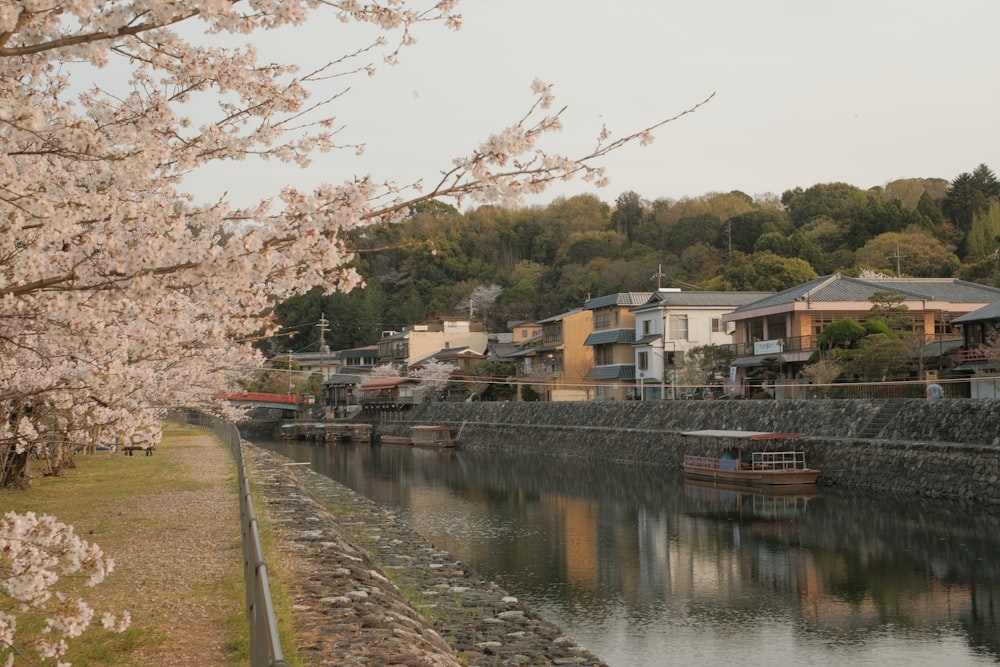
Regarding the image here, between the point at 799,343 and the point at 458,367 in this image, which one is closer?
the point at 799,343

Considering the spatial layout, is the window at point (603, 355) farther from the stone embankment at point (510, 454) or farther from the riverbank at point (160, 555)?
the riverbank at point (160, 555)

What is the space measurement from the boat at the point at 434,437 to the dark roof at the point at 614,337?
9307 mm

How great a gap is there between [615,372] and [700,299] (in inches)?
238

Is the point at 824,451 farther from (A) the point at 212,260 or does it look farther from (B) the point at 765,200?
(B) the point at 765,200

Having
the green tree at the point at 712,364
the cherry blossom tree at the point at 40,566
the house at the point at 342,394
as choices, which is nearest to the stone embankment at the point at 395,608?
the cherry blossom tree at the point at 40,566

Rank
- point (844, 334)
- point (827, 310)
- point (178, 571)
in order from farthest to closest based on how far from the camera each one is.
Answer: point (827, 310) < point (844, 334) < point (178, 571)

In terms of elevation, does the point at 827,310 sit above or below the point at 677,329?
above

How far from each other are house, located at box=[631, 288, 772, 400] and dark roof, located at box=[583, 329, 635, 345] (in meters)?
2.22

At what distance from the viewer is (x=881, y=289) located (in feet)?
120

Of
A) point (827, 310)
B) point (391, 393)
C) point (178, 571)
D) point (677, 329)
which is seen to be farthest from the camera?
point (391, 393)

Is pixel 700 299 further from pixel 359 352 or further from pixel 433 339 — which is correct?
pixel 359 352

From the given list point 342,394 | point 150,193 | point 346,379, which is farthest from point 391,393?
point 150,193

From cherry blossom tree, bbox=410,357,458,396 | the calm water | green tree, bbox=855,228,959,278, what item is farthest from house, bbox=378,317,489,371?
the calm water

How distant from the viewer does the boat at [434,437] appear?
47.9 meters
